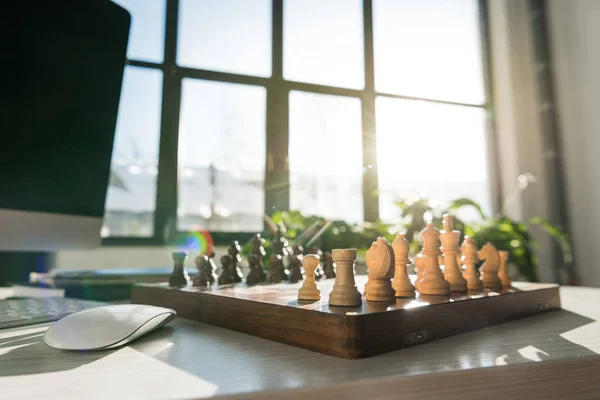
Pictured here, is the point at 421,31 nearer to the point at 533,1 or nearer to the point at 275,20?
the point at 533,1

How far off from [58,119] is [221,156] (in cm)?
172

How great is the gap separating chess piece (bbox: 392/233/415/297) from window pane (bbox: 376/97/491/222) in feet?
6.54

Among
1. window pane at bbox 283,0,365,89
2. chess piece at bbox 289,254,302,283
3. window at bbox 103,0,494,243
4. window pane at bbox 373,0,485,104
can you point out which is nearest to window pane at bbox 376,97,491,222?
window at bbox 103,0,494,243

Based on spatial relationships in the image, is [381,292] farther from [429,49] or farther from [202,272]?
[429,49]

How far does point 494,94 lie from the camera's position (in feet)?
10.9

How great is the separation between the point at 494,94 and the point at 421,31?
Answer: 0.80 meters

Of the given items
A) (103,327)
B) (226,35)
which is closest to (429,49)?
(226,35)

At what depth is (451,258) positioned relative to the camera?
0.70 m

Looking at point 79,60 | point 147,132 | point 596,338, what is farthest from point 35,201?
point 147,132

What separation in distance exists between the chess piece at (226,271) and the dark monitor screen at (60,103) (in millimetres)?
417

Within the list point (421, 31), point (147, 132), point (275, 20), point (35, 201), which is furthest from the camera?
point (421, 31)

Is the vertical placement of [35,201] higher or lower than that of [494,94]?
lower

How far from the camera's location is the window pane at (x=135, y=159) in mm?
2434

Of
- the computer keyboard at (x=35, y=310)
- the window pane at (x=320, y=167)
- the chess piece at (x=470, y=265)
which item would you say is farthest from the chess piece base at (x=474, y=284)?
the window pane at (x=320, y=167)
